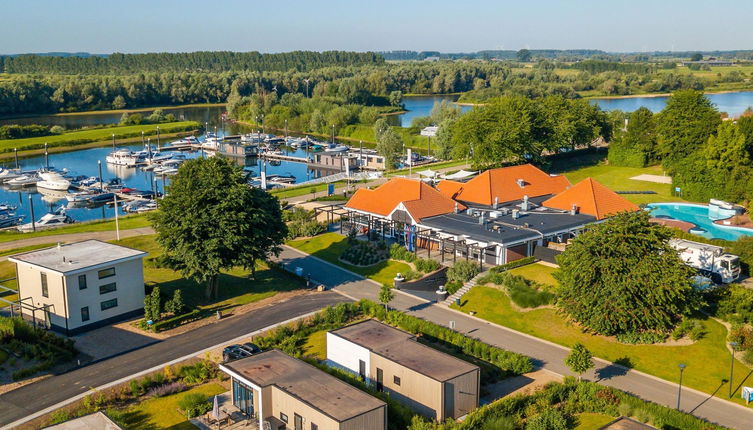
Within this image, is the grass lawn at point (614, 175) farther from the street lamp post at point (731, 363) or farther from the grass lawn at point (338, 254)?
the street lamp post at point (731, 363)

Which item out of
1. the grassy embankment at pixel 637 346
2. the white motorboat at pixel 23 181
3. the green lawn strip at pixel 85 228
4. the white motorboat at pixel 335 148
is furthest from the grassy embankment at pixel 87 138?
the grassy embankment at pixel 637 346

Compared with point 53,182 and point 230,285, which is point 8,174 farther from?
point 230,285

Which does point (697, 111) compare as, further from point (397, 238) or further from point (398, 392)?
point (398, 392)

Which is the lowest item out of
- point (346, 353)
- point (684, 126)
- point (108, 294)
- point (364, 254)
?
point (346, 353)

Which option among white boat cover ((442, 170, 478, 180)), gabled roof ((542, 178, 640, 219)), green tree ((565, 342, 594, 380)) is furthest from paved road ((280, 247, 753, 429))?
white boat cover ((442, 170, 478, 180))

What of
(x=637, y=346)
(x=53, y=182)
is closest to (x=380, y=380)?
(x=637, y=346)

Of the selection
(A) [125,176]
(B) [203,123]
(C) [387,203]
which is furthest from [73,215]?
(B) [203,123]

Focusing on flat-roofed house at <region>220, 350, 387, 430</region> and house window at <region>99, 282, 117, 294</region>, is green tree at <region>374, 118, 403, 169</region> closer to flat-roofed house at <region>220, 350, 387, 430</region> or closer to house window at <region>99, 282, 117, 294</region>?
house window at <region>99, 282, 117, 294</region>
